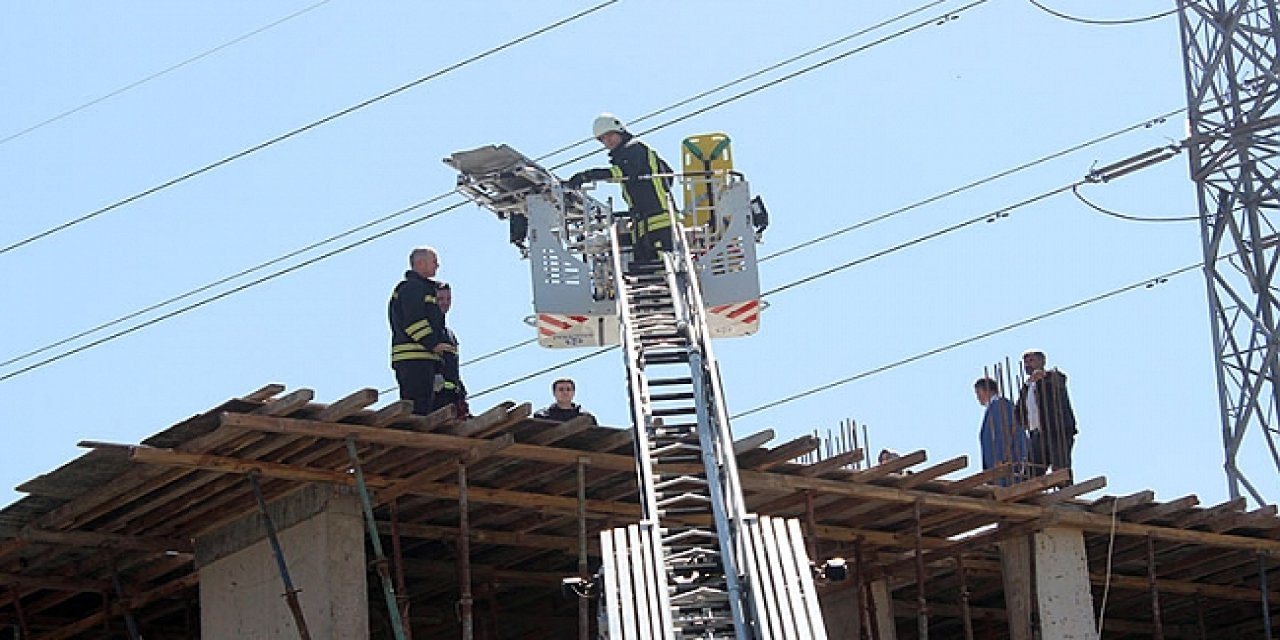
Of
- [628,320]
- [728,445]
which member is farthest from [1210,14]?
[728,445]

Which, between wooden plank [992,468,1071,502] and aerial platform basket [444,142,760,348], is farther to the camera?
aerial platform basket [444,142,760,348]

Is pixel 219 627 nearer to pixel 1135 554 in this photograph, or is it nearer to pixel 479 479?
pixel 479 479

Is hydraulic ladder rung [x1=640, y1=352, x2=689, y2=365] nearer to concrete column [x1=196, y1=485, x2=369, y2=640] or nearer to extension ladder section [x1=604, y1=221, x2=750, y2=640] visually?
extension ladder section [x1=604, y1=221, x2=750, y2=640]

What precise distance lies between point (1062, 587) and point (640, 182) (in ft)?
16.9

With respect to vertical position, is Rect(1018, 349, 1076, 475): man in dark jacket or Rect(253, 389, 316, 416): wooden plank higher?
Rect(1018, 349, 1076, 475): man in dark jacket

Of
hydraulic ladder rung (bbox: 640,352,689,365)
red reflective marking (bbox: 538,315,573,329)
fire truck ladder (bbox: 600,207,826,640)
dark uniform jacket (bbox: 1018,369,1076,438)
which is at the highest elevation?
red reflective marking (bbox: 538,315,573,329)

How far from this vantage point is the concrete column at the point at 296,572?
57.4 feet

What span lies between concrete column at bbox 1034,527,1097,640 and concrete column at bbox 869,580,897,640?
160cm

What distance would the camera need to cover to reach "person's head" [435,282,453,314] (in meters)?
19.5

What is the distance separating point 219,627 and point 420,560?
259cm

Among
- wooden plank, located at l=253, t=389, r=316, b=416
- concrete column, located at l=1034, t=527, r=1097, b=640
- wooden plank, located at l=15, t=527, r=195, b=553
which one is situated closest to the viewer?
wooden plank, located at l=253, t=389, r=316, b=416

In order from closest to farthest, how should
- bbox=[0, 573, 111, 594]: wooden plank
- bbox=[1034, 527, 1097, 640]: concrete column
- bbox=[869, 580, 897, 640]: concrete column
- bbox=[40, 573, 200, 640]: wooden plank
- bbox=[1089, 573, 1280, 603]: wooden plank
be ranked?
bbox=[0, 573, 111, 594]: wooden plank → bbox=[40, 573, 200, 640]: wooden plank → bbox=[1034, 527, 1097, 640]: concrete column → bbox=[869, 580, 897, 640]: concrete column → bbox=[1089, 573, 1280, 603]: wooden plank

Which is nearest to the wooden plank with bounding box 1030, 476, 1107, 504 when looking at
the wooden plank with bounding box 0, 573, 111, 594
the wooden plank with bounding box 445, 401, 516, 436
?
the wooden plank with bounding box 445, 401, 516, 436

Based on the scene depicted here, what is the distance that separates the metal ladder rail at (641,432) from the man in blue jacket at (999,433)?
378 centimetres
